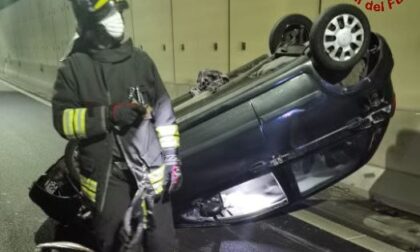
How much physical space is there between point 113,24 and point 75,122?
552 millimetres

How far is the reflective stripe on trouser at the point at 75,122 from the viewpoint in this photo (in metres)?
2.42

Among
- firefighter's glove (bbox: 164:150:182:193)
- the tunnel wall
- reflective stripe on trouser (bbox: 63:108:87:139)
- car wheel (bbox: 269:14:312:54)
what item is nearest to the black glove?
firefighter's glove (bbox: 164:150:182:193)

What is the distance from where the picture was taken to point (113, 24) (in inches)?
97.1

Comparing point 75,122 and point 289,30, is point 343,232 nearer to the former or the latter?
point 289,30

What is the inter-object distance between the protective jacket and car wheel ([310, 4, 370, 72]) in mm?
1480

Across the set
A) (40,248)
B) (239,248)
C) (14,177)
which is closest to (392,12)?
(239,248)

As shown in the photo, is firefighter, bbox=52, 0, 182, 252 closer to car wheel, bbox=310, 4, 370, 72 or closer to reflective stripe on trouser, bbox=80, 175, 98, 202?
reflective stripe on trouser, bbox=80, 175, 98, 202

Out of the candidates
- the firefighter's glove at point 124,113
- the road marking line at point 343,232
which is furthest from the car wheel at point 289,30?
the firefighter's glove at point 124,113

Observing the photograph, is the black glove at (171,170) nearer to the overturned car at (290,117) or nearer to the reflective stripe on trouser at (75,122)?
the reflective stripe on trouser at (75,122)

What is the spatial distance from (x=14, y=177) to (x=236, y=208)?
12.2 feet

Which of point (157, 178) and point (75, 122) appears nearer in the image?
point (75, 122)

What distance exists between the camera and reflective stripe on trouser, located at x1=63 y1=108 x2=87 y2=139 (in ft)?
7.93

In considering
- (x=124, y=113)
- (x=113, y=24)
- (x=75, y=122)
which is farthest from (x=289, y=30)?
(x=75, y=122)

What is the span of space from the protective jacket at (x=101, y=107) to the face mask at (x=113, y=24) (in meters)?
0.08
